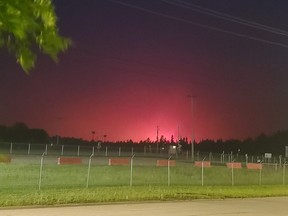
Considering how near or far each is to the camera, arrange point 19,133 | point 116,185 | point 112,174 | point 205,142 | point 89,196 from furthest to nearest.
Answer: point 205,142 → point 19,133 → point 112,174 → point 116,185 → point 89,196

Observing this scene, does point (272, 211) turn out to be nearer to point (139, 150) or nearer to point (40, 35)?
point (40, 35)

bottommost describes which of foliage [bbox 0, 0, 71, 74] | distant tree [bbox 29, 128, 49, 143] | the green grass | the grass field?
the green grass

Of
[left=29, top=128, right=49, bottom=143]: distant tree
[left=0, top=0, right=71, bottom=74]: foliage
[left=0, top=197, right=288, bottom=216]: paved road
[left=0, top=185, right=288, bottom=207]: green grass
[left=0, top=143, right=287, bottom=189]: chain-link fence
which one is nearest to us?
[left=0, top=0, right=71, bottom=74]: foliage

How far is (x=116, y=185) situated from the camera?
93.2 ft

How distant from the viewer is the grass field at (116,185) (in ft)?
68.3

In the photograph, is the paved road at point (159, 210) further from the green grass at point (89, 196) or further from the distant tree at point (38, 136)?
the distant tree at point (38, 136)

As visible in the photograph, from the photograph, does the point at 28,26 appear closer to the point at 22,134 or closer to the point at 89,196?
the point at 89,196

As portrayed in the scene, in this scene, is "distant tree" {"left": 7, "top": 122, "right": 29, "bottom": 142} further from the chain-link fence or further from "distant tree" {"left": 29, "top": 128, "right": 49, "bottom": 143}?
the chain-link fence

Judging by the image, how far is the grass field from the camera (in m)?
20.8

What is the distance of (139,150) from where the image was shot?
96000mm

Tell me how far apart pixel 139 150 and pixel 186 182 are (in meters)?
62.4

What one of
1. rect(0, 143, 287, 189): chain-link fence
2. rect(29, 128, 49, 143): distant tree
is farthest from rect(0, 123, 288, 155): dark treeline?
rect(0, 143, 287, 189): chain-link fence

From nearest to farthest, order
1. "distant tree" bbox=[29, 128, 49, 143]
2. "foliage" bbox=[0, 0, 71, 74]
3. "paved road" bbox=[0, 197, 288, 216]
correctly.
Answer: "foliage" bbox=[0, 0, 71, 74] < "paved road" bbox=[0, 197, 288, 216] < "distant tree" bbox=[29, 128, 49, 143]

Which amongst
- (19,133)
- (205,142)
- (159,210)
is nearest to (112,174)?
(159,210)
